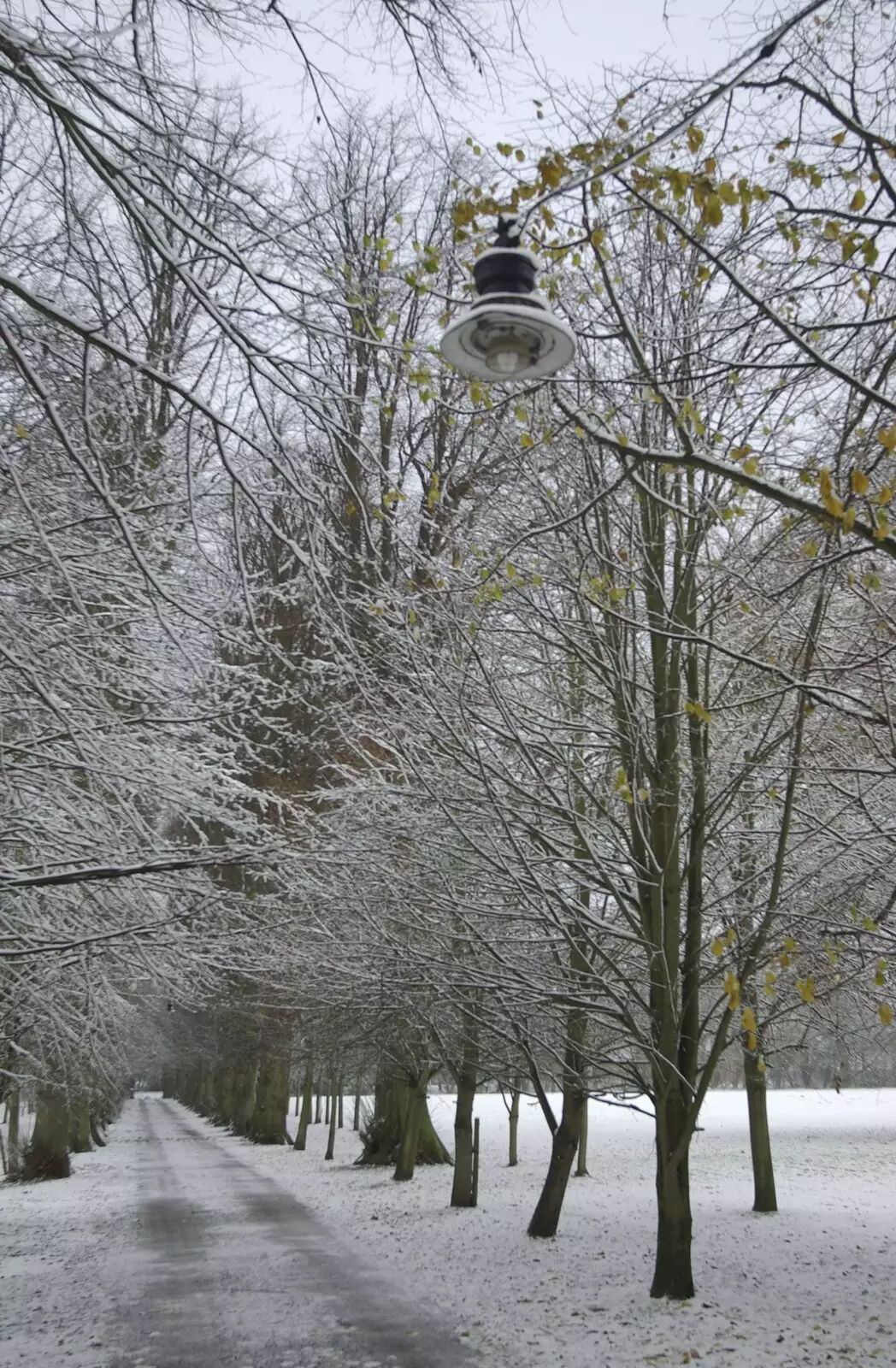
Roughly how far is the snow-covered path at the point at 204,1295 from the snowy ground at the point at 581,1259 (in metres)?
0.08

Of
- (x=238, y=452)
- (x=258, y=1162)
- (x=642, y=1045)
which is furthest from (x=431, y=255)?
(x=258, y=1162)

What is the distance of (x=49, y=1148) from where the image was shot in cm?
2152

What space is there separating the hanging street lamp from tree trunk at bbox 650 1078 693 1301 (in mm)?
6704

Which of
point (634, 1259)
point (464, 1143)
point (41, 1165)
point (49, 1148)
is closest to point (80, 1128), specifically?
point (41, 1165)

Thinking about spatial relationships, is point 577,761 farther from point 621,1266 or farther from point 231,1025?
point 231,1025

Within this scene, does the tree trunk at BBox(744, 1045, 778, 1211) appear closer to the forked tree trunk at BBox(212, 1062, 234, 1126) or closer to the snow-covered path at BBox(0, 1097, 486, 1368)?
the snow-covered path at BBox(0, 1097, 486, 1368)

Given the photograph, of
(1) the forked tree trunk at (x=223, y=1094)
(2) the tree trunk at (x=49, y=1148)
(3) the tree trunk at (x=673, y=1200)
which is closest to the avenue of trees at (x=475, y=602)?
(3) the tree trunk at (x=673, y=1200)

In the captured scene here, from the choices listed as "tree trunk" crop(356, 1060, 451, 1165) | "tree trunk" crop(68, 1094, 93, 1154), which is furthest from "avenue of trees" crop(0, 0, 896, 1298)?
"tree trunk" crop(68, 1094, 93, 1154)

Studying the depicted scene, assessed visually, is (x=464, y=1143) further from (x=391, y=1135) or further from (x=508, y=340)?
(x=508, y=340)

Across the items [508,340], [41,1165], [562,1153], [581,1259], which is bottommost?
[41,1165]

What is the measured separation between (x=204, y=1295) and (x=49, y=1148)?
13655 mm

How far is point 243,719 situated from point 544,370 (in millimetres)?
7079

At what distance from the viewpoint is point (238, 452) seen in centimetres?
602

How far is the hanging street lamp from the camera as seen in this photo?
2905 millimetres
